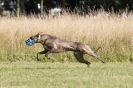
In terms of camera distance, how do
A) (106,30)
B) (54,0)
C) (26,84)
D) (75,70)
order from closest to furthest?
(26,84) < (75,70) < (106,30) < (54,0)

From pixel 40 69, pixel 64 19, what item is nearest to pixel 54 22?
pixel 64 19

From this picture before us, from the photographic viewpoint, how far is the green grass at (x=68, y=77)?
411 inches

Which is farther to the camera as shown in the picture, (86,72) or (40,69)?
(40,69)

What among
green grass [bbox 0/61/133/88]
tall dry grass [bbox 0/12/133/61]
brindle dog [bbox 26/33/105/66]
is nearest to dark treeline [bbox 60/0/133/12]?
tall dry grass [bbox 0/12/133/61]

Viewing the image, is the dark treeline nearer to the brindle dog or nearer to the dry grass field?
the dry grass field

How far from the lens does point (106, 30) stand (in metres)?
17.8

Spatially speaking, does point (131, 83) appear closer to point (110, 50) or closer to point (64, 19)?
point (110, 50)

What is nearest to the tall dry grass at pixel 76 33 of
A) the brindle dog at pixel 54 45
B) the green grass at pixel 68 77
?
the green grass at pixel 68 77

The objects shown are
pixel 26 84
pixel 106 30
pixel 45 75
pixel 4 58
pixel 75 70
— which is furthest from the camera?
pixel 106 30

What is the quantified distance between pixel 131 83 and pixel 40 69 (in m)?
3.50

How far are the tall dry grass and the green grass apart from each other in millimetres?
2082

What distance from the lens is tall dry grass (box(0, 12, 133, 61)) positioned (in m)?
16.7

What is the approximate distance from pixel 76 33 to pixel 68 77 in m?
6.05

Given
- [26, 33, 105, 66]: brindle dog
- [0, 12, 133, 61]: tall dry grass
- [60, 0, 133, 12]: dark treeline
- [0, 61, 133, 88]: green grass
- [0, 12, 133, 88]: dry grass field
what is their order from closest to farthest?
[0, 61, 133, 88]: green grass, [0, 12, 133, 88]: dry grass field, [26, 33, 105, 66]: brindle dog, [0, 12, 133, 61]: tall dry grass, [60, 0, 133, 12]: dark treeline
